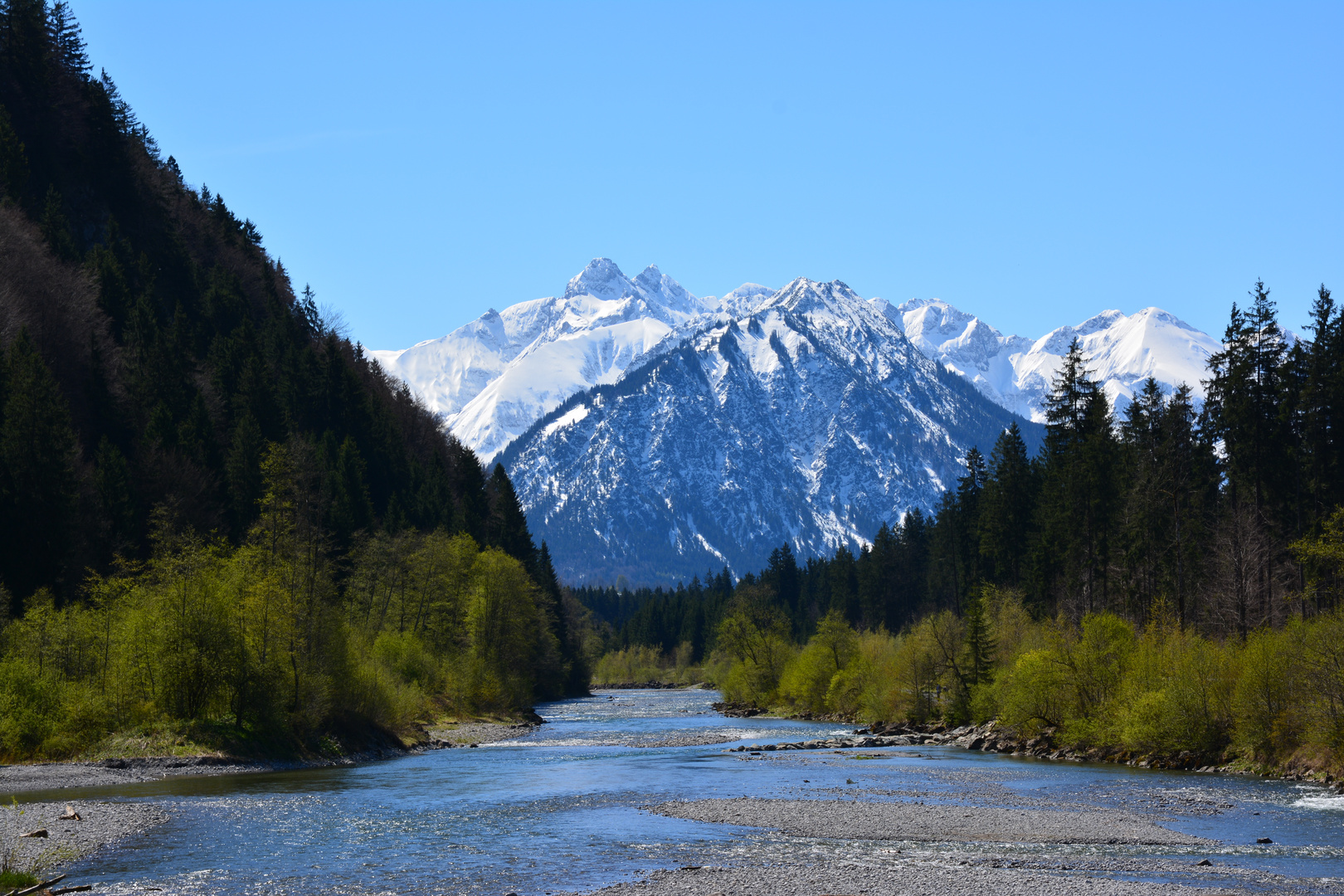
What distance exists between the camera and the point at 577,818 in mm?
34812

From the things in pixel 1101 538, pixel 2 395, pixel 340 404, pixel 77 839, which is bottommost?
pixel 77 839

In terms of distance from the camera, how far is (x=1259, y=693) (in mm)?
45406

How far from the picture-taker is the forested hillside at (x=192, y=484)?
47.5m

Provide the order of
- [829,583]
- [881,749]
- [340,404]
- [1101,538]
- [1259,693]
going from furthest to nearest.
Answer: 1. [829,583]
2. [340,404]
3. [1101,538]
4. [881,749]
5. [1259,693]

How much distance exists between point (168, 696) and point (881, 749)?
128ft

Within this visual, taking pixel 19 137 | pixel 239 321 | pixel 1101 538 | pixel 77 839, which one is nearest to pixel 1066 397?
pixel 1101 538

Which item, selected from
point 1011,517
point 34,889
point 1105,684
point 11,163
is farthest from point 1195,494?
point 11,163

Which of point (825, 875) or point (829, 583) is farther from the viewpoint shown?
point (829, 583)

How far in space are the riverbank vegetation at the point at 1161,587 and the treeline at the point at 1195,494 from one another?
0.50 ft

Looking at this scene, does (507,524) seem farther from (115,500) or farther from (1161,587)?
(1161,587)

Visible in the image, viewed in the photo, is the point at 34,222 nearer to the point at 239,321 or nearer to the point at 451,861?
the point at 239,321

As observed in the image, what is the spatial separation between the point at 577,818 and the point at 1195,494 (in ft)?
163

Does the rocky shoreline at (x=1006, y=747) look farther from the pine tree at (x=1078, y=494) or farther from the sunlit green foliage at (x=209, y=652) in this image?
the sunlit green foliage at (x=209, y=652)

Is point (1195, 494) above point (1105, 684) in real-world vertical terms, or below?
above
